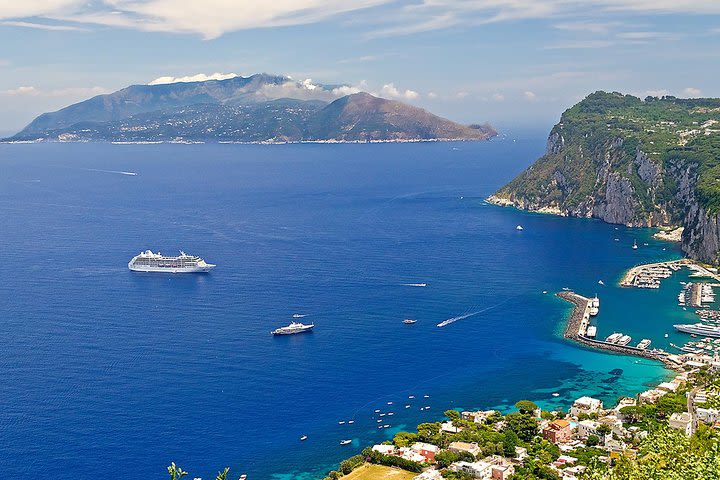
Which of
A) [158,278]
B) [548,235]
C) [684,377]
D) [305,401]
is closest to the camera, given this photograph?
[305,401]

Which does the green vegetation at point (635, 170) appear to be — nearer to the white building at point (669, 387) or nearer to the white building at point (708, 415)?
the white building at point (669, 387)

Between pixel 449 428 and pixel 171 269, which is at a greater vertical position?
pixel 171 269

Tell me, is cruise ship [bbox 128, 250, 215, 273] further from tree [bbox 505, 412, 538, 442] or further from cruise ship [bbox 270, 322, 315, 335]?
tree [bbox 505, 412, 538, 442]

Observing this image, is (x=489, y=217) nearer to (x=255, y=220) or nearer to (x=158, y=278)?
(x=255, y=220)

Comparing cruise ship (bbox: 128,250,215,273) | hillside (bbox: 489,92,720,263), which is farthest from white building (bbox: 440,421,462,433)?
hillside (bbox: 489,92,720,263)

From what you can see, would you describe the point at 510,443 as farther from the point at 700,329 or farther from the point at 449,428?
the point at 700,329

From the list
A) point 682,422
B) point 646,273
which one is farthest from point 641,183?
point 682,422

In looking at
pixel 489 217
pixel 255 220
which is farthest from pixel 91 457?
pixel 489 217
